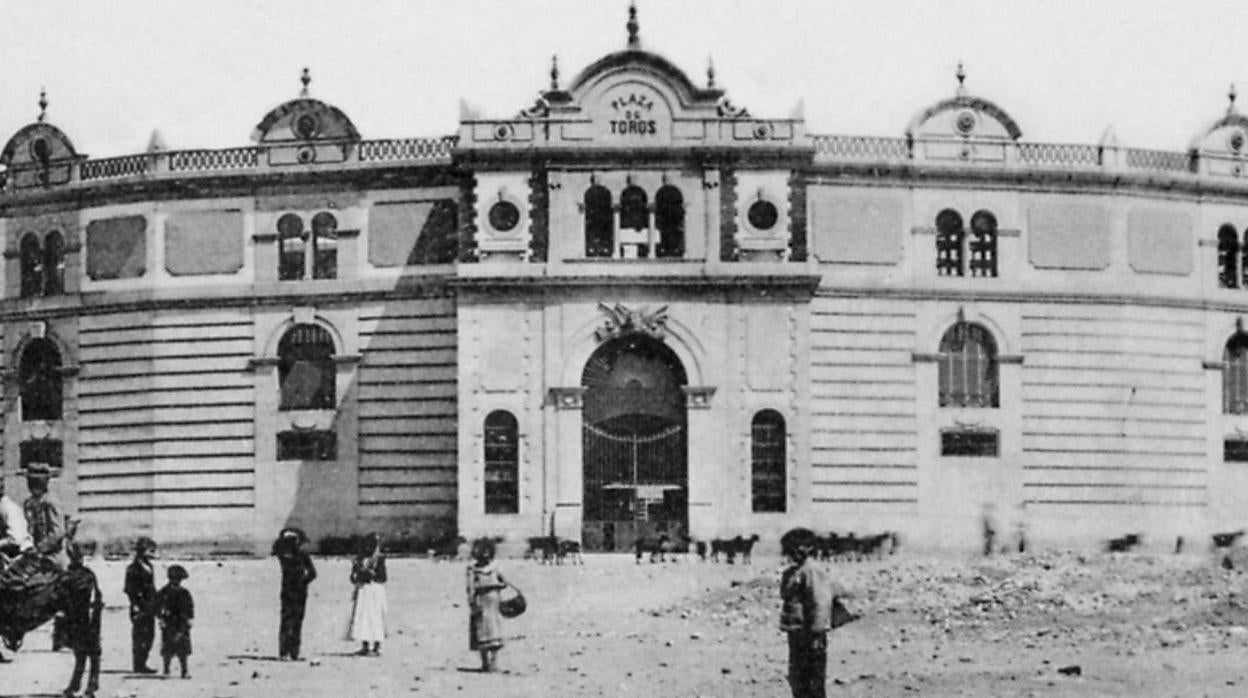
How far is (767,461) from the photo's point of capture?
1756 inches

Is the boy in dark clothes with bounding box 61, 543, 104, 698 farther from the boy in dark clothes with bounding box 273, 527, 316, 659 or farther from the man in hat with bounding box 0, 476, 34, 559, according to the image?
the boy in dark clothes with bounding box 273, 527, 316, 659

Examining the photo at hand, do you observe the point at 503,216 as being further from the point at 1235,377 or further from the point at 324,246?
the point at 1235,377

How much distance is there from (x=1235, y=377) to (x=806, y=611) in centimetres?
3325

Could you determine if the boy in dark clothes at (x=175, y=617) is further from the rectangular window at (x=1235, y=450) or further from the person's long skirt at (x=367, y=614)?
the rectangular window at (x=1235, y=450)

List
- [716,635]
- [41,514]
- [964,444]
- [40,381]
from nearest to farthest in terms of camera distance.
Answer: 1. [41,514]
2. [716,635]
3. [964,444]
4. [40,381]

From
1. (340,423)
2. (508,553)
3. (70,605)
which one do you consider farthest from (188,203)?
(70,605)

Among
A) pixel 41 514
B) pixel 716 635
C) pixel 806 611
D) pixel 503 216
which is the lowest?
pixel 716 635

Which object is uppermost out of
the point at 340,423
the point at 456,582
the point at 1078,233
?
the point at 1078,233

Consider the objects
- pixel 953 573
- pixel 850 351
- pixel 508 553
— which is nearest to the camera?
pixel 953 573

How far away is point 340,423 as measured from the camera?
154 ft

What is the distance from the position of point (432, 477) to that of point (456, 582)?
356 inches

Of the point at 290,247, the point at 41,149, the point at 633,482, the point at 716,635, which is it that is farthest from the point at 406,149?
the point at 716,635

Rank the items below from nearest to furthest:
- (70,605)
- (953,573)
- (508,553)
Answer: (70,605) → (953,573) → (508,553)

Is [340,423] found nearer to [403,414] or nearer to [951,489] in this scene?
[403,414]
